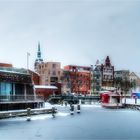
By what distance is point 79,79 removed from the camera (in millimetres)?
174250

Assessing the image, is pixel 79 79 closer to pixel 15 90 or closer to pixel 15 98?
pixel 15 90

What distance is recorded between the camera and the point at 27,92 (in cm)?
7238

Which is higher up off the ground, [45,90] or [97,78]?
[97,78]

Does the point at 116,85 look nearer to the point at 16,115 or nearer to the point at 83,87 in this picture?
the point at 83,87

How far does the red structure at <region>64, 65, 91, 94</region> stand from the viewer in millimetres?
169625

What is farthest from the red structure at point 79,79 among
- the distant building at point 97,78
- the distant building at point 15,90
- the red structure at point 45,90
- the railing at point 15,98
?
the railing at point 15,98

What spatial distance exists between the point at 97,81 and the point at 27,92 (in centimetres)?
11170

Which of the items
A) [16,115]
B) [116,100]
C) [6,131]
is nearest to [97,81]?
[116,100]

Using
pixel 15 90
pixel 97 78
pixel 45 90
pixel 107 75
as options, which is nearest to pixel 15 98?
pixel 15 90

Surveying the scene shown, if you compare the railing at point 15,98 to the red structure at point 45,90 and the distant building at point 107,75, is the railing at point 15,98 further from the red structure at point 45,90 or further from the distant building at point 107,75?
the distant building at point 107,75

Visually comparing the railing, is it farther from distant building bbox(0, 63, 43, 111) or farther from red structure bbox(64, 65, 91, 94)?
red structure bbox(64, 65, 91, 94)

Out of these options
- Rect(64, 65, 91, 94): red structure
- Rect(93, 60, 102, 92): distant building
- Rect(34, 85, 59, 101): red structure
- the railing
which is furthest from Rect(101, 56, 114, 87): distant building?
the railing

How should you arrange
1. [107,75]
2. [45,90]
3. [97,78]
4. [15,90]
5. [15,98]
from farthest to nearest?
[107,75] < [97,78] < [45,90] < [15,90] < [15,98]

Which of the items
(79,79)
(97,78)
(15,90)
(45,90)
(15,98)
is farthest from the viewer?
(97,78)
